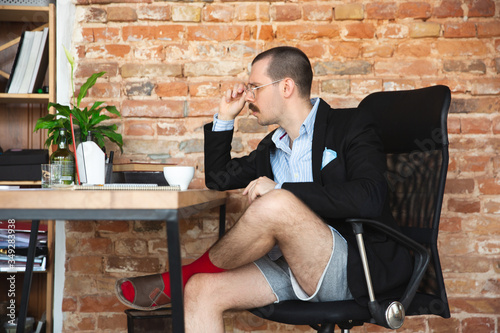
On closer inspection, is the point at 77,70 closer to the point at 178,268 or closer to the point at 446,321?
the point at 178,268

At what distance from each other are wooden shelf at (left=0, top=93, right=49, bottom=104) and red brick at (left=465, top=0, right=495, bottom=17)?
207 centimetres

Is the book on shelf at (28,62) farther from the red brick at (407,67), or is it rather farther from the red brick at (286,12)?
the red brick at (407,67)

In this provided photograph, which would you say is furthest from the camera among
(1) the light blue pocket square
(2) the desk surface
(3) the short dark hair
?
(3) the short dark hair

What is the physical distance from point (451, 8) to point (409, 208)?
1203mm

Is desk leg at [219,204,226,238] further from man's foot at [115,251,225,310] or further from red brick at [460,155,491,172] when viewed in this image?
red brick at [460,155,491,172]

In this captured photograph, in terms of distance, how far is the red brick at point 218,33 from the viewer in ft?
7.93

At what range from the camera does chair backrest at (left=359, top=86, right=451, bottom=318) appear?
1.54 meters

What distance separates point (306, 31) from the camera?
2.41m

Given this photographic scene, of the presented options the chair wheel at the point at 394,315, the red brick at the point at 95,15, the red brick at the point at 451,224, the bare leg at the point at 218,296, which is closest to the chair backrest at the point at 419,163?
the chair wheel at the point at 394,315

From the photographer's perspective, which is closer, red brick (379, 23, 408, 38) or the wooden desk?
the wooden desk

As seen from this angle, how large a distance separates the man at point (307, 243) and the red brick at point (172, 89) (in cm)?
76

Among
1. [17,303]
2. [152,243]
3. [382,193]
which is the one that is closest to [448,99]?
[382,193]

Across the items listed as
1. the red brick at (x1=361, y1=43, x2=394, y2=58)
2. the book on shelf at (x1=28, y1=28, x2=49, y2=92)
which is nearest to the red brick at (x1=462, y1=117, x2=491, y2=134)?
the red brick at (x1=361, y1=43, x2=394, y2=58)

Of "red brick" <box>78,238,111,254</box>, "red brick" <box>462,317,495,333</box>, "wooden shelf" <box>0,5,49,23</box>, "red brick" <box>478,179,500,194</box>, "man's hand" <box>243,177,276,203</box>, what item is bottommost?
"red brick" <box>462,317,495,333</box>
